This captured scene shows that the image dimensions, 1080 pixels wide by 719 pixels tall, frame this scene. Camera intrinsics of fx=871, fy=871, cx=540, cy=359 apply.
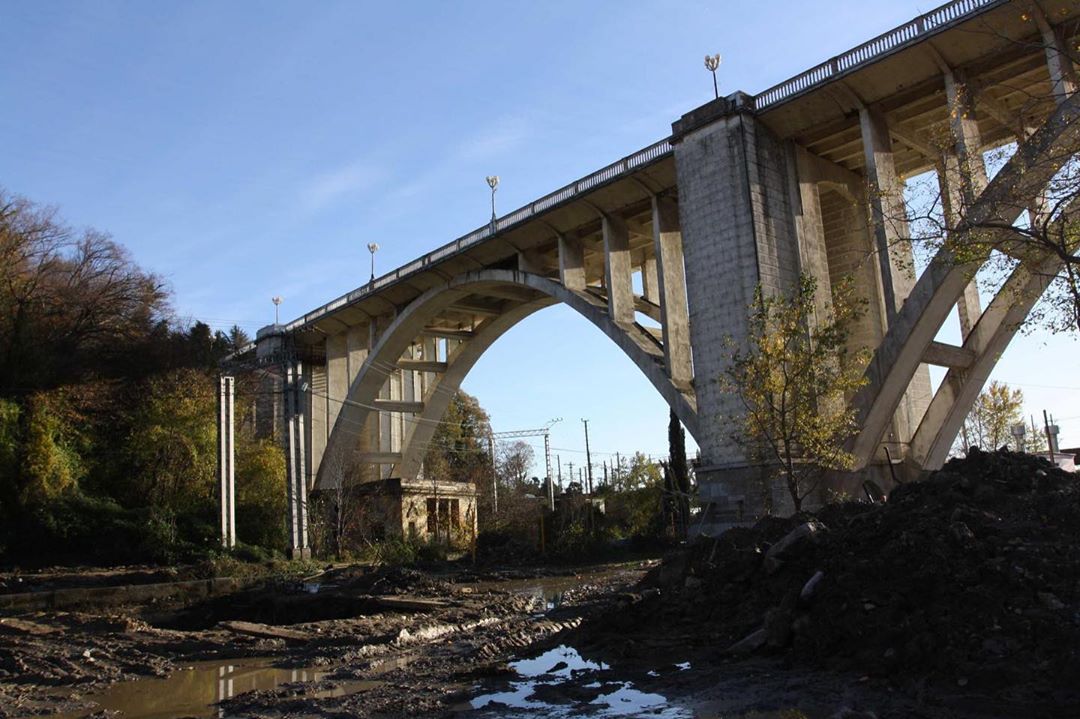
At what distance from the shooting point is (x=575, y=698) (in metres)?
7.41

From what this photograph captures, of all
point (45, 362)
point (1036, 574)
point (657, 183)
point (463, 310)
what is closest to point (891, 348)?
point (657, 183)

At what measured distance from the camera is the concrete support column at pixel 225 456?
24625 millimetres

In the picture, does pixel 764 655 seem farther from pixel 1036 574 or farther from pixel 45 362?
pixel 45 362

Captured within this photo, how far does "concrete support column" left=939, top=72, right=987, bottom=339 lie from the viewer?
12.0 metres

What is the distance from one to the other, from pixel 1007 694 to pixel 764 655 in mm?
2332

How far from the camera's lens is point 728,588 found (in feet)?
32.3

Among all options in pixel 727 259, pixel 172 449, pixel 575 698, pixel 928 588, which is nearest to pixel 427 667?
pixel 575 698

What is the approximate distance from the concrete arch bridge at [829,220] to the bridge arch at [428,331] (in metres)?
0.47

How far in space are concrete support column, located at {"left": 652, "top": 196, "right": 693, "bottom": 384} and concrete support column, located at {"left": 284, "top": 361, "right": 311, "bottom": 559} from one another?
38.9 ft

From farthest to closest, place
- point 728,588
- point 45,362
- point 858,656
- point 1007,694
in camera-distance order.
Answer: point 45,362 < point 728,588 < point 858,656 < point 1007,694

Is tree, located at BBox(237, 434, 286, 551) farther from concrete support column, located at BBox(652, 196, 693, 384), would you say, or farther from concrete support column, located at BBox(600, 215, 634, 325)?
concrete support column, located at BBox(652, 196, 693, 384)

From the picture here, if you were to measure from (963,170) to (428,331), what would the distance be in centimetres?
2985

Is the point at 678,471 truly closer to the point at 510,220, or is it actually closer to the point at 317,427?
the point at 510,220

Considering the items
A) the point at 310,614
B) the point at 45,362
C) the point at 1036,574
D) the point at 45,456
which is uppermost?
the point at 45,362
